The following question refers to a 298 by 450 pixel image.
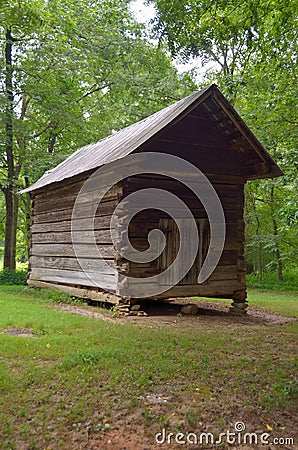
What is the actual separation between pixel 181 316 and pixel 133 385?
18.6 feet

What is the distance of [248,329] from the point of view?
9.42m

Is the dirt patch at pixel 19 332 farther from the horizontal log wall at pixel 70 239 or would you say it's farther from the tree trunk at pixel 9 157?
the tree trunk at pixel 9 157

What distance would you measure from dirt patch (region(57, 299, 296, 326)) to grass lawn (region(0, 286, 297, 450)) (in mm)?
1486

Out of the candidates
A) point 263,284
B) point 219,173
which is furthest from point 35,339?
point 263,284

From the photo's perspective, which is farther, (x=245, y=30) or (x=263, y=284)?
(x=263, y=284)

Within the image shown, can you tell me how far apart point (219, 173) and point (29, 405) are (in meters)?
8.60

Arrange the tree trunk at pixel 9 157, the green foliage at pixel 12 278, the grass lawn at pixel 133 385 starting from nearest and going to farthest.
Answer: the grass lawn at pixel 133 385, the green foliage at pixel 12 278, the tree trunk at pixel 9 157

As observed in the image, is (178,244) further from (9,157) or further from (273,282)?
(273,282)

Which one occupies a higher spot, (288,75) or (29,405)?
(288,75)

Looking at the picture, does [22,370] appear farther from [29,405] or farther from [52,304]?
[52,304]

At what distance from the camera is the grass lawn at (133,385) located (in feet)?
14.2

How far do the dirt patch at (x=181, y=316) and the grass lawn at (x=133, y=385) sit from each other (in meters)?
1.49

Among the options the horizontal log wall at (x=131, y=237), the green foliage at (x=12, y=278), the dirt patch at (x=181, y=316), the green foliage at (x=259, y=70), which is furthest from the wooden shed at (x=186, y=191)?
the green foliage at (x=12, y=278)

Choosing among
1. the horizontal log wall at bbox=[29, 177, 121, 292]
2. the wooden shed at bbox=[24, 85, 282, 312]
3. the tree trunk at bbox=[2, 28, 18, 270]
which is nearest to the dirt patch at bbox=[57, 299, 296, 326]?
the wooden shed at bbox=[24, 85, 282, 312]
